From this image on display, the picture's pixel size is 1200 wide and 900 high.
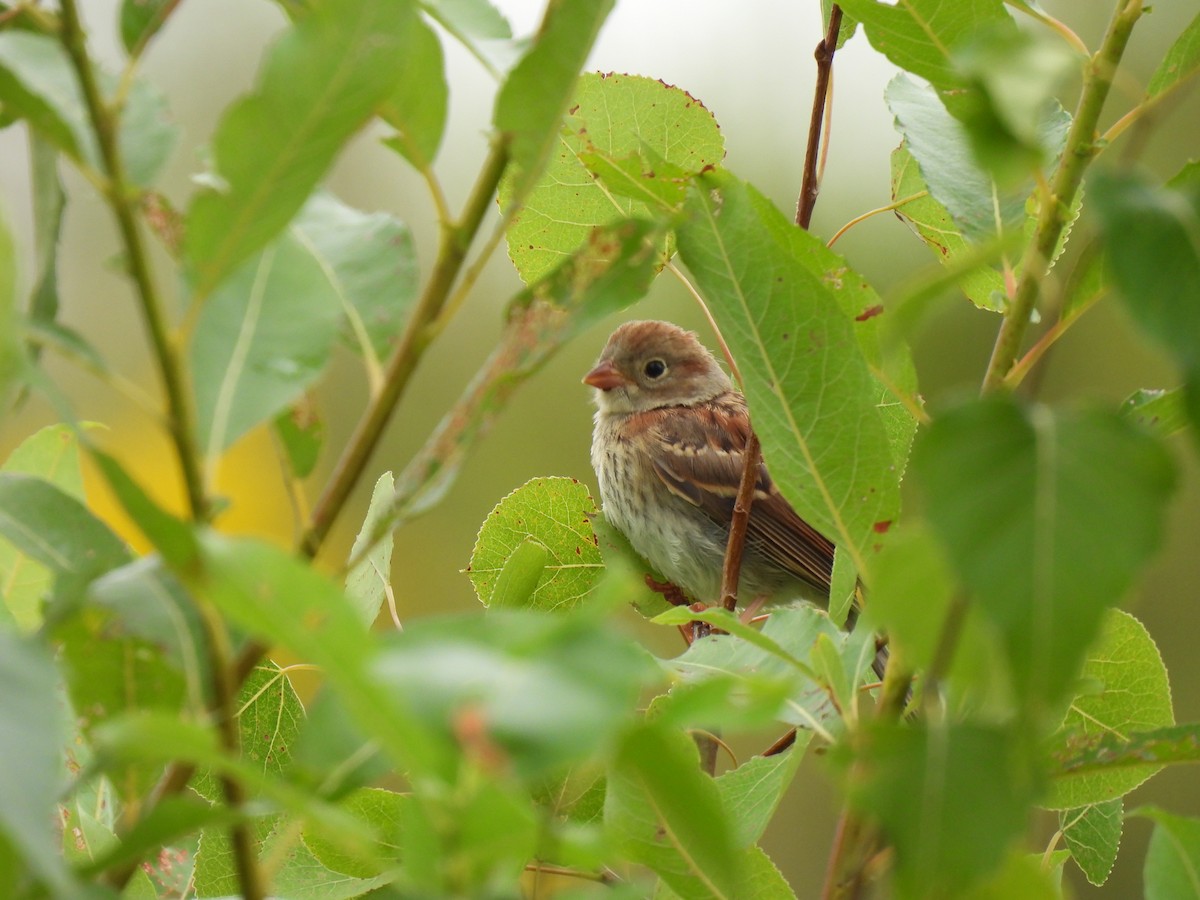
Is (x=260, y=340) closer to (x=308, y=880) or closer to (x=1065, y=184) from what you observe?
(x=1065, y=184)

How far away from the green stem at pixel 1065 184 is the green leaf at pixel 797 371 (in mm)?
115

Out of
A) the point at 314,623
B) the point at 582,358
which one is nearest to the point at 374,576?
the point at 314,623

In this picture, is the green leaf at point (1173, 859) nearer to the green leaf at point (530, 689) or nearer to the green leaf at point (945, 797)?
the green leaf at point (945, 797)

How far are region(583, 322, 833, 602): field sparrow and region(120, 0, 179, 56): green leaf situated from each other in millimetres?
2574

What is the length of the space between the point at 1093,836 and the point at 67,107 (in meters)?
1.13

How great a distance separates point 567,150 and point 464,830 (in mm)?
1006

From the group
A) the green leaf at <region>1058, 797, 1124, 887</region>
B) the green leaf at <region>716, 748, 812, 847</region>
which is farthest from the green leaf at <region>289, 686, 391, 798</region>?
the green leaf at <region>1058, 797, 1124, 887</region>

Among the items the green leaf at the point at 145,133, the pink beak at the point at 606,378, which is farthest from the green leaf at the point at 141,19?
the pink beak at the point at 606,378

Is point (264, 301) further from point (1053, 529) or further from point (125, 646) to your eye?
point (1053, 529)

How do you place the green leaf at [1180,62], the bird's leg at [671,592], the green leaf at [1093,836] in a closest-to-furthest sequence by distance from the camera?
A: the green leaf at [1180,62]
the green leaf at [1093,836]
the bird's leg at [671,592]

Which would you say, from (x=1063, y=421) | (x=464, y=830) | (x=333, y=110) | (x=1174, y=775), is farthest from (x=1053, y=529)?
(x=1174, y=775)

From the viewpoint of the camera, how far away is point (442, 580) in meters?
6.43

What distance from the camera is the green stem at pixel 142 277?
0.52m

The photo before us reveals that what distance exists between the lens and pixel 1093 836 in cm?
123
